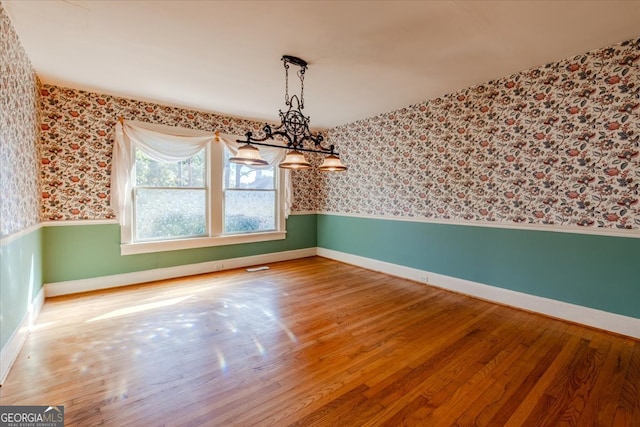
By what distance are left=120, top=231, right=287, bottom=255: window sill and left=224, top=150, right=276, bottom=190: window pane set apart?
91cm

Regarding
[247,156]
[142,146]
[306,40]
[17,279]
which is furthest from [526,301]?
[142,146]

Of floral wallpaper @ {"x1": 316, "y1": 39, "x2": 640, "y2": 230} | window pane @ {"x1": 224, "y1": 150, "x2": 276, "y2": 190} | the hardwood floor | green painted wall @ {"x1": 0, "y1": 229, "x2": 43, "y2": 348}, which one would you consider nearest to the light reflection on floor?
the hardwood floor

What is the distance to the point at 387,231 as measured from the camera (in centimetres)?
508

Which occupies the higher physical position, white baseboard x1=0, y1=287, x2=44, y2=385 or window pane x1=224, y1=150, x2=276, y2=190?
window pane x1=224, y1=150, x2=276, y2=190

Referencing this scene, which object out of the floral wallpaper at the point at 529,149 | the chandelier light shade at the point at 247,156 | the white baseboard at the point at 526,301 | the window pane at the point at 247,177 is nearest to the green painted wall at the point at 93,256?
the window pane at the point at 247,177

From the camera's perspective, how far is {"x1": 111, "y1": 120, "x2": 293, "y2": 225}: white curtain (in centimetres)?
416

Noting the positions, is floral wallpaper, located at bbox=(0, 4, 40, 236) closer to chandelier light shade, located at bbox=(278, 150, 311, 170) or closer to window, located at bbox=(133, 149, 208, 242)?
window, located at bbox=(133, 149, 208, 242)

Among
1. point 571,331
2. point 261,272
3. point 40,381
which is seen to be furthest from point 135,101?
point 571,331

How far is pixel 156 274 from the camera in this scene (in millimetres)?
4594

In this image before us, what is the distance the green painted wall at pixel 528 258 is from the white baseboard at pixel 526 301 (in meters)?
0.06

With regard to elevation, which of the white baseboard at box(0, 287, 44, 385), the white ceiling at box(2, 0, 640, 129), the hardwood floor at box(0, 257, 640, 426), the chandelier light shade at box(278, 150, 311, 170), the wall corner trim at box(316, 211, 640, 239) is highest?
the white ceiling at box(2, 0, 640, 129)

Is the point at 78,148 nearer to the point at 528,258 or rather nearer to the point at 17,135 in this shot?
the point at 17,135

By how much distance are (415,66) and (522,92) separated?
1331 millimetres

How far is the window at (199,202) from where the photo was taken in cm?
443
